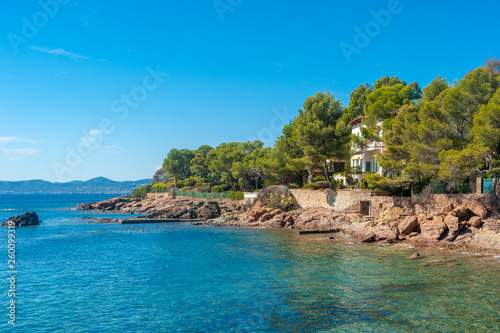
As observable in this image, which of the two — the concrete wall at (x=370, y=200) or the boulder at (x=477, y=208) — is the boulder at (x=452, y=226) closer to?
the boulder at (x=477, y=208)

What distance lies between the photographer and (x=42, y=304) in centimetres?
1833

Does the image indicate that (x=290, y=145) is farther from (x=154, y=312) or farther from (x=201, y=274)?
(x=154, y=312)

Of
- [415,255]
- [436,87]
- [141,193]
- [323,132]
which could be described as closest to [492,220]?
[415,255]

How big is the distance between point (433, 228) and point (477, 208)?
3.68m

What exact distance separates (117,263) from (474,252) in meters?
25.5

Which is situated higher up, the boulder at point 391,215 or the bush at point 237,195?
the bush at point 237,195

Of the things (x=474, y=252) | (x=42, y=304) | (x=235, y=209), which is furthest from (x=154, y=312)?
(x=235, y=209)

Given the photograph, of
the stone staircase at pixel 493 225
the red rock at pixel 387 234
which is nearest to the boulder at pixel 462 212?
the stone staircase at pixel 493 225

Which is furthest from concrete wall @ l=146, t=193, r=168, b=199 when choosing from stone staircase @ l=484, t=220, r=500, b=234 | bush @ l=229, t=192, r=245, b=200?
stone staircase @ l=484, t=220, r=500, b=234

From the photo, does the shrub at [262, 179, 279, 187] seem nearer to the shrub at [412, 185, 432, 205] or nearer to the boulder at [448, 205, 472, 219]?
the shrub at [412, 185, 432, 205]

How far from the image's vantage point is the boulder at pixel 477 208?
31161mm

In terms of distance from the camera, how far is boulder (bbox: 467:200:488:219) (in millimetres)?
31161

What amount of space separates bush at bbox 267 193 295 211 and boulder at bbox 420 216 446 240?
74.4ft

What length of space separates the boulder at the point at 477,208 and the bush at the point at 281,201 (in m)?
25.5
